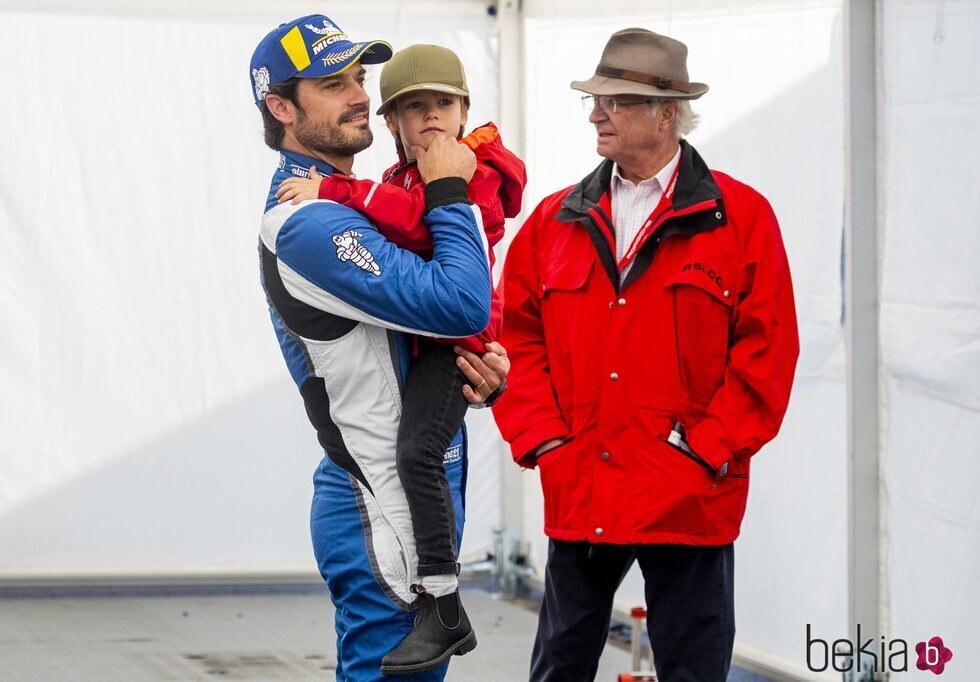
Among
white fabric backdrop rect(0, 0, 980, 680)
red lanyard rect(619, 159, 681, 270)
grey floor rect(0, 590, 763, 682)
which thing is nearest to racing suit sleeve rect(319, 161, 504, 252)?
red lanyard rect(619, 159, 681, 270)

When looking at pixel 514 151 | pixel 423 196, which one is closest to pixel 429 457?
pixel 423 196

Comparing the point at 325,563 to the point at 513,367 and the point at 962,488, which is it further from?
the point at 962,488

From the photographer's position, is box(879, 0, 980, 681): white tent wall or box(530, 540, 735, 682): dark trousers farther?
box(879, 0, 980, 681): white tent wall

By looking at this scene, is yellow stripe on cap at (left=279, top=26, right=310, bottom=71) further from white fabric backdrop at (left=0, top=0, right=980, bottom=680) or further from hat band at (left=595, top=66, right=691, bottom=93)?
white fabric backdrop at (left=0, top=0, right=980, bottom=680)

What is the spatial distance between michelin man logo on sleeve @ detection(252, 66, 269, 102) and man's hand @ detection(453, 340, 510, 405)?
1.85 ft

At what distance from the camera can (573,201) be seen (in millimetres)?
3199

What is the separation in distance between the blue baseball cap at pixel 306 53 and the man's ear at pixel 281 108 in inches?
0.6

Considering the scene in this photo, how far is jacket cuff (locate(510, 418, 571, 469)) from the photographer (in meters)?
3.11

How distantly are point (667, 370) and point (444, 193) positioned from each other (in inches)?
39.4

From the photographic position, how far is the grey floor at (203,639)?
454 cm

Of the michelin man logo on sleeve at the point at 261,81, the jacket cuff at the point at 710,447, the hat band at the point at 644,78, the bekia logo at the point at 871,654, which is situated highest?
the hat band at the point at 644,78

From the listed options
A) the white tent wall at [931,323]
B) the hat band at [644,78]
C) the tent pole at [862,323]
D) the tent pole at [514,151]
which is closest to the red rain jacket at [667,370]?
the hat band at [644,78]

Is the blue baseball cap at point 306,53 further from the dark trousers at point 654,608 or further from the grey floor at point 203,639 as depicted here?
the grey floor at point 203,639

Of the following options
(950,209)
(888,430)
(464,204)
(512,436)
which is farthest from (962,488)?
(464,204)
